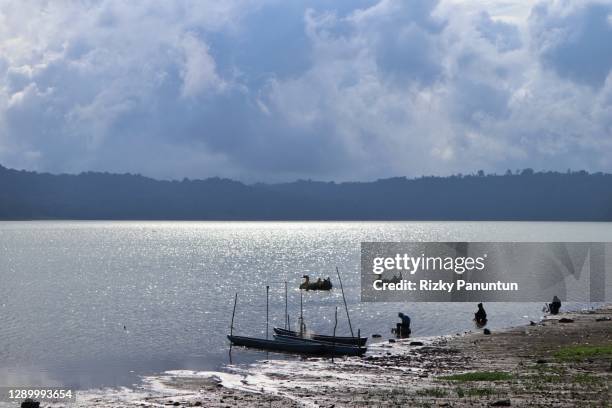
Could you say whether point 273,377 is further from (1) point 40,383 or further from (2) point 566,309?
→ (2) point 566,309

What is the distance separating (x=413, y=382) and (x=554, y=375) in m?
6.91

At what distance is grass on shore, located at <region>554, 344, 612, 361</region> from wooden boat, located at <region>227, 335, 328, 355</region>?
1683 centimetres

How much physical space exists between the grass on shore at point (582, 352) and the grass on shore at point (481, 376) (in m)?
5.97

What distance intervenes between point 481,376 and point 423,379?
3144mm

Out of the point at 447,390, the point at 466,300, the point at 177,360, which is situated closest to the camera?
the point at 447,390

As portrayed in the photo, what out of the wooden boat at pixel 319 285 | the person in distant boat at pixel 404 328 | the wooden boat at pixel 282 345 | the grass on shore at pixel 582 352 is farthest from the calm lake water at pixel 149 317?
the grass on shore at pixel 582 352

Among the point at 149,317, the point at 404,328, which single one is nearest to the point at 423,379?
the point at 404,328

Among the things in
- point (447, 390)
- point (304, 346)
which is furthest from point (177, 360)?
point (447, 390)

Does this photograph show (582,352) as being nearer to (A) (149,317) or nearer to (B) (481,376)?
(B) (481,376)

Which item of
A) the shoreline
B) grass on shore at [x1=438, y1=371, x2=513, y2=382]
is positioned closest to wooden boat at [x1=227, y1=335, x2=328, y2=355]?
the shoreline

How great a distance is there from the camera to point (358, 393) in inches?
1510

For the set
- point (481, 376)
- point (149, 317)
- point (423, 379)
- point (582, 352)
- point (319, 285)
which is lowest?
point (149, 317)

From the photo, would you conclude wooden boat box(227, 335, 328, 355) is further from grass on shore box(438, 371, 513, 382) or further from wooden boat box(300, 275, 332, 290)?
wooden boat box(300, 275, 332, 290)

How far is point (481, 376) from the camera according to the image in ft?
133
